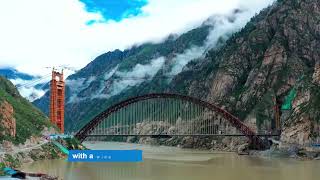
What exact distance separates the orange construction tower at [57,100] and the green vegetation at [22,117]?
23115mm

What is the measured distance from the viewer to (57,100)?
573 feet

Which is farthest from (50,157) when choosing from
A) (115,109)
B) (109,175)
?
(115,109)

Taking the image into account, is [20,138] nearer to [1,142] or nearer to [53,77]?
[1,142]

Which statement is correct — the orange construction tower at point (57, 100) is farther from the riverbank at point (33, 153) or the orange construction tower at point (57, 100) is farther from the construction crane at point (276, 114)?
the construction crane at point (276, 114)

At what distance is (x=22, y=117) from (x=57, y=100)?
47052mm

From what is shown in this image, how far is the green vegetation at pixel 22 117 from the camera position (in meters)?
113

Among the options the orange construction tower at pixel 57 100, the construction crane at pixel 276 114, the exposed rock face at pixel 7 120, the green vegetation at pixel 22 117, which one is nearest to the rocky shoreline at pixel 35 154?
the green vegetation at pixel 22 117

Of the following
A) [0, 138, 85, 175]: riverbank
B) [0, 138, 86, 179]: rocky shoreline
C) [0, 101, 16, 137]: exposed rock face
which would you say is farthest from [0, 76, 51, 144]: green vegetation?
[0, 138, 86, 179]: rocky shoreline

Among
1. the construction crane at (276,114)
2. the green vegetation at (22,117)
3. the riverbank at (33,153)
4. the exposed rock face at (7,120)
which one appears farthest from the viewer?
the construction crane at (276,114)

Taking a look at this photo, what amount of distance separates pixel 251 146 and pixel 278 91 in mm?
39099

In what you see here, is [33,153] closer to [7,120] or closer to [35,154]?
[35,154]

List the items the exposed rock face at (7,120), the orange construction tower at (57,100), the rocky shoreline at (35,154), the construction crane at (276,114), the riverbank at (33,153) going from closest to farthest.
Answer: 1. the rocky shoreline at (35,154)
2. the riverbank at (33,153)
3. the exposed rock face at (7,120)
4. the orange construction tower at (57,100)
5. the construction crane at (276,114)

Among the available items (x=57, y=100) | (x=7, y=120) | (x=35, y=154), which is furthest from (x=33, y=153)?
(x=57, y=100)

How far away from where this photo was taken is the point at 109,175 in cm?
7444
